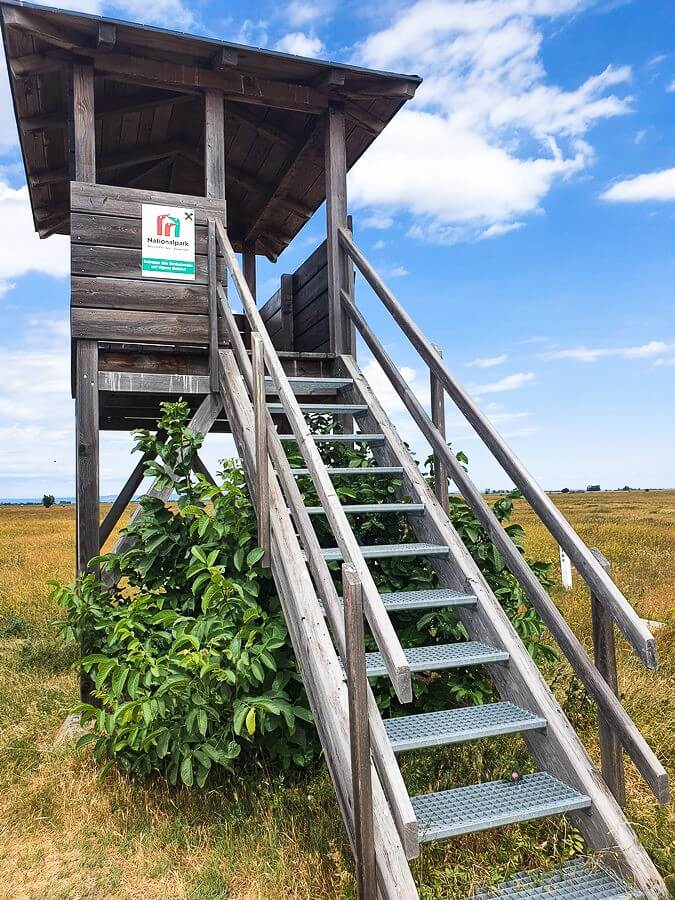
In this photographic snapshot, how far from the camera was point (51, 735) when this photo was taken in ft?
17.6

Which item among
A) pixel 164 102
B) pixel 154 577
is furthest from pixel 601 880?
pixel 164 102

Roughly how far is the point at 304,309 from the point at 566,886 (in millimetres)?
6018

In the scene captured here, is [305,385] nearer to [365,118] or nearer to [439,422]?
[439,422]

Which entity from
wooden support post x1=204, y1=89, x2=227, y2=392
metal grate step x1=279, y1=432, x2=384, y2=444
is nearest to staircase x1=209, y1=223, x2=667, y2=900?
metal grate step x1=279, y1=432, x2=384, y2=444

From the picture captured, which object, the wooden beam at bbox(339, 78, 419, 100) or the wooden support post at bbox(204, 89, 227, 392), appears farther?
the wooden beam at bbox(339, 78, 419, 100)

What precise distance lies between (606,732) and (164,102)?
6.51m

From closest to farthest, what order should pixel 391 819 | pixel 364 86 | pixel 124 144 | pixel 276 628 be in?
pixel 391 819 < pixel 276 628 < pixel 364 86 < pixel 124 144

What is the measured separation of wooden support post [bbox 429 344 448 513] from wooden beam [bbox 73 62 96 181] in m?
3.27

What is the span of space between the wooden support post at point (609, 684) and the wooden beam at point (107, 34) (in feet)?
17.2

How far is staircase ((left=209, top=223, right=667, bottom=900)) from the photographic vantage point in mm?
2986

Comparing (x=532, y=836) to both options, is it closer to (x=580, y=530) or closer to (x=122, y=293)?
(x=122, y=293)

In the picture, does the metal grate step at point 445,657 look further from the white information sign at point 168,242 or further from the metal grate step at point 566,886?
the white information sign at point 168,242

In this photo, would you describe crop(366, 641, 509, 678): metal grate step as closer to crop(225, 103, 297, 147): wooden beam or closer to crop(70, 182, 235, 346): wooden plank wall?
crop(70, 182, 235, 346): wooden plank wall

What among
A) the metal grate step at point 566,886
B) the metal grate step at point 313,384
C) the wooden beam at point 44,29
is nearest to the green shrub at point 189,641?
the metal grate step at point 313,384
